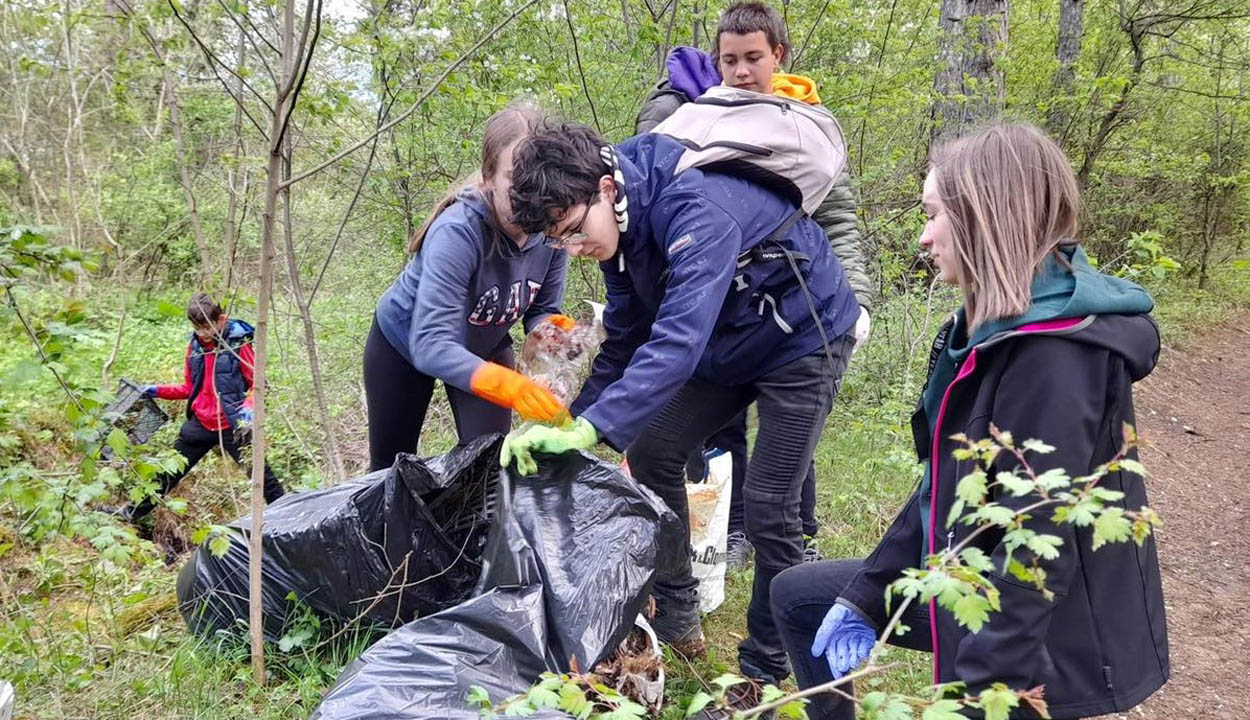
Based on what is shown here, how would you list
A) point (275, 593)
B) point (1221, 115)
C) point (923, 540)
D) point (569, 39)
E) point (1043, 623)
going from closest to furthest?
point (1043, 623)
point (923, 540)
point (275, 593)
point (569, 39)
point (1221, 115)

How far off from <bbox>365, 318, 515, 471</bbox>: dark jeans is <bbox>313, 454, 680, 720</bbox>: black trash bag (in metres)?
0.66

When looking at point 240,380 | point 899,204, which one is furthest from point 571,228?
point 899,204

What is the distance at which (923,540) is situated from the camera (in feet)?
5.13

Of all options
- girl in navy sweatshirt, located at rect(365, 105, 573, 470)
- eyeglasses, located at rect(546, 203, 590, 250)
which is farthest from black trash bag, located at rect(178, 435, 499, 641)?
eyeglasses, located at rect(546, 203, 590, 250)

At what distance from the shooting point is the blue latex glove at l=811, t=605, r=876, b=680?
1.62 m

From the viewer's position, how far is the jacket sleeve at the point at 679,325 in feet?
5.52

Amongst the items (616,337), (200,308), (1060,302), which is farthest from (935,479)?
(200,308)

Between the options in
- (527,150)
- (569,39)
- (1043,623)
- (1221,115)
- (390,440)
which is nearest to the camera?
(1043,623)

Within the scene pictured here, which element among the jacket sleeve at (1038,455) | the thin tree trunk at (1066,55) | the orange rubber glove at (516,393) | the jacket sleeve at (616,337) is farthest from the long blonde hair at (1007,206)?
the thin tree trunk at (1066,55)

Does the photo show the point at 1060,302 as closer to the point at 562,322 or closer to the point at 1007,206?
the point at 1007,206

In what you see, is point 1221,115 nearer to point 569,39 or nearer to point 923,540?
point 569,39

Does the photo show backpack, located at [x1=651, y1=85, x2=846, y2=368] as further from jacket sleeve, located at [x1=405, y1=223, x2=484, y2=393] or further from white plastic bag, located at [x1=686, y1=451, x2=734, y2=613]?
white plastic bag, located at [x1=686, y1=451, x2=734, y2=613]

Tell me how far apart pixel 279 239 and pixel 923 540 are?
589 cm

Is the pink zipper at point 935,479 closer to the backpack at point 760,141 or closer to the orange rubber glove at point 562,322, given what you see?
the backpack at point 760,141
